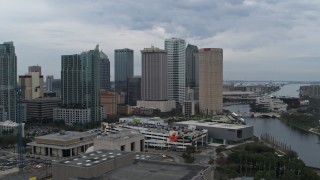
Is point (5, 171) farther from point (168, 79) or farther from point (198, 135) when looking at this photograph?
point (168, 79)

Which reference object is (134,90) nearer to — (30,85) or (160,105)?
(160,105)

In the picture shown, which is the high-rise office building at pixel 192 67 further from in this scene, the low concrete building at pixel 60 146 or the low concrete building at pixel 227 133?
the low concrete building at pixel 60 146

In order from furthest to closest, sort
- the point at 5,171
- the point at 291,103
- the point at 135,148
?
1. the point at 291,103
2. the point at 135,148
3. the point at 5,171

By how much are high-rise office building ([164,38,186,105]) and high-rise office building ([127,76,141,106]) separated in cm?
315

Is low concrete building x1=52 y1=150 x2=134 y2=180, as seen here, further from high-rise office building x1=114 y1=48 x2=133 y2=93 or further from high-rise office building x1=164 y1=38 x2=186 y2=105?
high-rise office building x1=114 y1=48 x2=133 y2=93

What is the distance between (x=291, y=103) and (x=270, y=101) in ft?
9.95

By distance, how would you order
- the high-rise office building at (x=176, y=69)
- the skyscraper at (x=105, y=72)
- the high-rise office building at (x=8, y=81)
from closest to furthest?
the high-rise office building at (x=8, y=81)
the high-rise office building at (x=176, y=69)
the skyscraper at (x=105, y=72)

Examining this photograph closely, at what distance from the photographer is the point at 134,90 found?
34.7m

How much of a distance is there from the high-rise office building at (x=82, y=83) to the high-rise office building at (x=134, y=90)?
10189mm

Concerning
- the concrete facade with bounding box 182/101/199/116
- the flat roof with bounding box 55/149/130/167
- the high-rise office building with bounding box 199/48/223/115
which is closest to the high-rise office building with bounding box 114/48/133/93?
the concrete facade with bounding box 182/101/199/116

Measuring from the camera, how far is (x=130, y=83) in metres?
34.9

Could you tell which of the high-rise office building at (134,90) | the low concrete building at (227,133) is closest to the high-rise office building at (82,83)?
the low concrete building at (227,133)

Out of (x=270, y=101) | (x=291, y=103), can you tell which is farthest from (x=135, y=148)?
(x=291, y=103)

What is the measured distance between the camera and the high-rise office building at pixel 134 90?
34375mm
